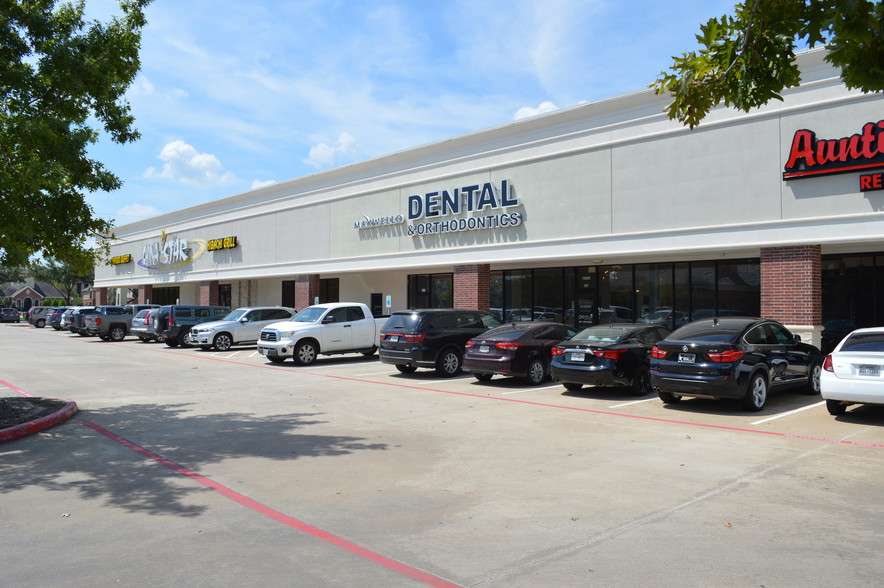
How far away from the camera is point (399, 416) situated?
10.9m

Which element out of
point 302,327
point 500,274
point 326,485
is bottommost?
point 326,485

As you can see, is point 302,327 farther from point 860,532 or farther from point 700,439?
point 860,532

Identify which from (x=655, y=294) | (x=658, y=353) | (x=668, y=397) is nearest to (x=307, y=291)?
(x=655, y=294)

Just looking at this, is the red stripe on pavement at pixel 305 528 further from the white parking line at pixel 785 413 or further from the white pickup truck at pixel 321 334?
the white pickup truck at pixel 321 334

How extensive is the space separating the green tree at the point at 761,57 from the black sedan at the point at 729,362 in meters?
5.52

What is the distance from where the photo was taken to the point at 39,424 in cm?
959

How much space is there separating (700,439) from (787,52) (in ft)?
17.1

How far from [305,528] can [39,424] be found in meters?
6.37

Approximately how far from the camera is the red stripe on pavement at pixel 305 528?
4414 millimetres

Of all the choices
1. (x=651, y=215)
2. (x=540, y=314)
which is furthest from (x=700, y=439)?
(x=540, y=314)

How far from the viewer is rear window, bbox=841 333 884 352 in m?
10.1

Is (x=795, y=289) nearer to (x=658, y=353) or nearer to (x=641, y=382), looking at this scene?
(x=641, y=382)

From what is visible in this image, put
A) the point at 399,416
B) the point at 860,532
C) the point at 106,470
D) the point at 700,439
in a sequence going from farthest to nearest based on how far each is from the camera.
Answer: the point at 399,416 < the point at 700,439 < the point at 106,470 < the point at 860,532

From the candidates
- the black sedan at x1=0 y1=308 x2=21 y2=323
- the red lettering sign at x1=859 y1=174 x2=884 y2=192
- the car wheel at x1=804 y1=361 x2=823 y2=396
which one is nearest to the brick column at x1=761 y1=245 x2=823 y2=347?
the red lettering sign at x1=859 y1=174 x2=884 y2=192
